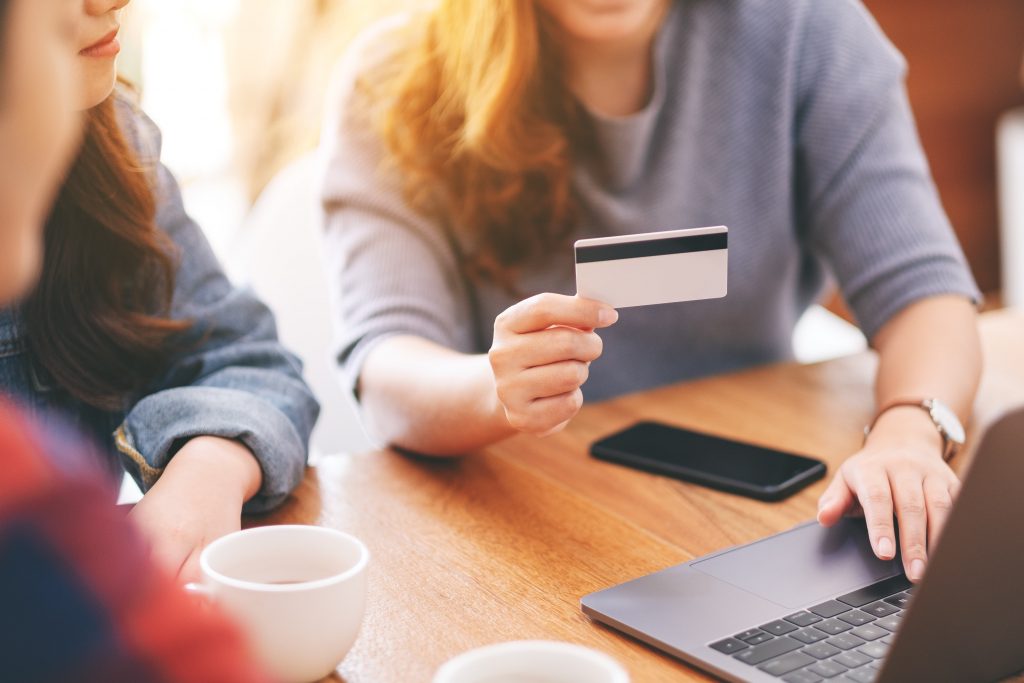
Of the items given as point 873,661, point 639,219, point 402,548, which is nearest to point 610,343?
point 639,219

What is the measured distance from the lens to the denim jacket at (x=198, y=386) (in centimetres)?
88

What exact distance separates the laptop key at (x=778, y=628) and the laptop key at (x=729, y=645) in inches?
1.0

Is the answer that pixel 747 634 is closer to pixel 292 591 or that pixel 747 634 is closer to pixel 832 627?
pixel 832 627

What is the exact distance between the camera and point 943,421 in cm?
97

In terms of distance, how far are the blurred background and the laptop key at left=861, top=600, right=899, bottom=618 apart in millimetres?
1955

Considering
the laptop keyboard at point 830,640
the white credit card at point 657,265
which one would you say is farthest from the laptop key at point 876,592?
the white credit card at point 657,265

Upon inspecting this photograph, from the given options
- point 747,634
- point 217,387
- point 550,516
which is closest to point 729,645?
point 747,634

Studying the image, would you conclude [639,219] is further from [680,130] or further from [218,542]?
[218,542]

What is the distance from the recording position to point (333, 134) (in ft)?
4.17

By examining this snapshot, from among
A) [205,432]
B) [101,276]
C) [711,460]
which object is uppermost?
[101,276]

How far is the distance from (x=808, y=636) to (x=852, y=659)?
0.04m

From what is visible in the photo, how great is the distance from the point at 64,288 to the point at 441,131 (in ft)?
1.56

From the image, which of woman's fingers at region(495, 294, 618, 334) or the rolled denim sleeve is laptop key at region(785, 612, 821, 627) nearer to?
woman's fingers at region(495, 294, 618, 334)

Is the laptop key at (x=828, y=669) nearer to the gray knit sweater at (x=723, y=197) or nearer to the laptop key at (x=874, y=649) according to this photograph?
the laptop key at (x=874, y=649)
